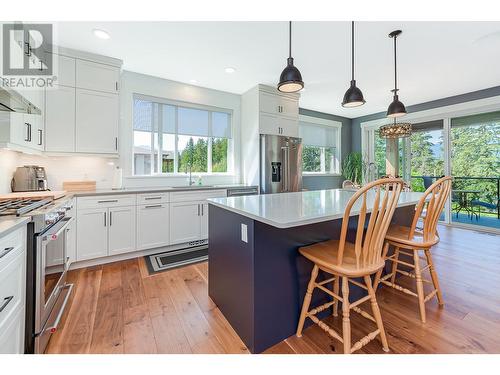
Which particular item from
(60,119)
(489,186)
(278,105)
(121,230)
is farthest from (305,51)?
(489,186)

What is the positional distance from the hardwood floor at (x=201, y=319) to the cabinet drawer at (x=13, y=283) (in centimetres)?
49

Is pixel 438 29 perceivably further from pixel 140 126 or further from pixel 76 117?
pixel 76 117

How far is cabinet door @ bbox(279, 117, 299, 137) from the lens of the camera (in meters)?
4.42

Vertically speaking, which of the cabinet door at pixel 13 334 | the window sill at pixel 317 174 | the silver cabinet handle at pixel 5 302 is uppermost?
the window sill at pixel 317 174

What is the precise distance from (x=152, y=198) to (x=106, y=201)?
534 millimetres

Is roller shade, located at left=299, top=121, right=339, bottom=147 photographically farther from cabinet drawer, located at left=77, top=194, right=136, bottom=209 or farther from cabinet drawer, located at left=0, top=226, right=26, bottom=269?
cabinet drawer, located at left=0, top=226, right=26, bottom=269

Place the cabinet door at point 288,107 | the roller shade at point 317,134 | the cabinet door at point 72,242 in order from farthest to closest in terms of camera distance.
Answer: the roller shade at point 317,134
the cabinet door at point 288,107
the cabinet door at point 72,242

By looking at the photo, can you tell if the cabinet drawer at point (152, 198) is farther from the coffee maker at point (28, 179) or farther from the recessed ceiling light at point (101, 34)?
the recessed ceiling light at point (101, 34)

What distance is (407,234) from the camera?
197 centimetres

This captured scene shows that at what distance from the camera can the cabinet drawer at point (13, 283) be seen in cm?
109

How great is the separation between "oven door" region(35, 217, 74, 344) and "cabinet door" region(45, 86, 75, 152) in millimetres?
1419

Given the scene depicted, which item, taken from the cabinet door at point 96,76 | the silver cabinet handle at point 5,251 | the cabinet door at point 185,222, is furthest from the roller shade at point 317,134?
the silver cabinet handle at point 5,251
